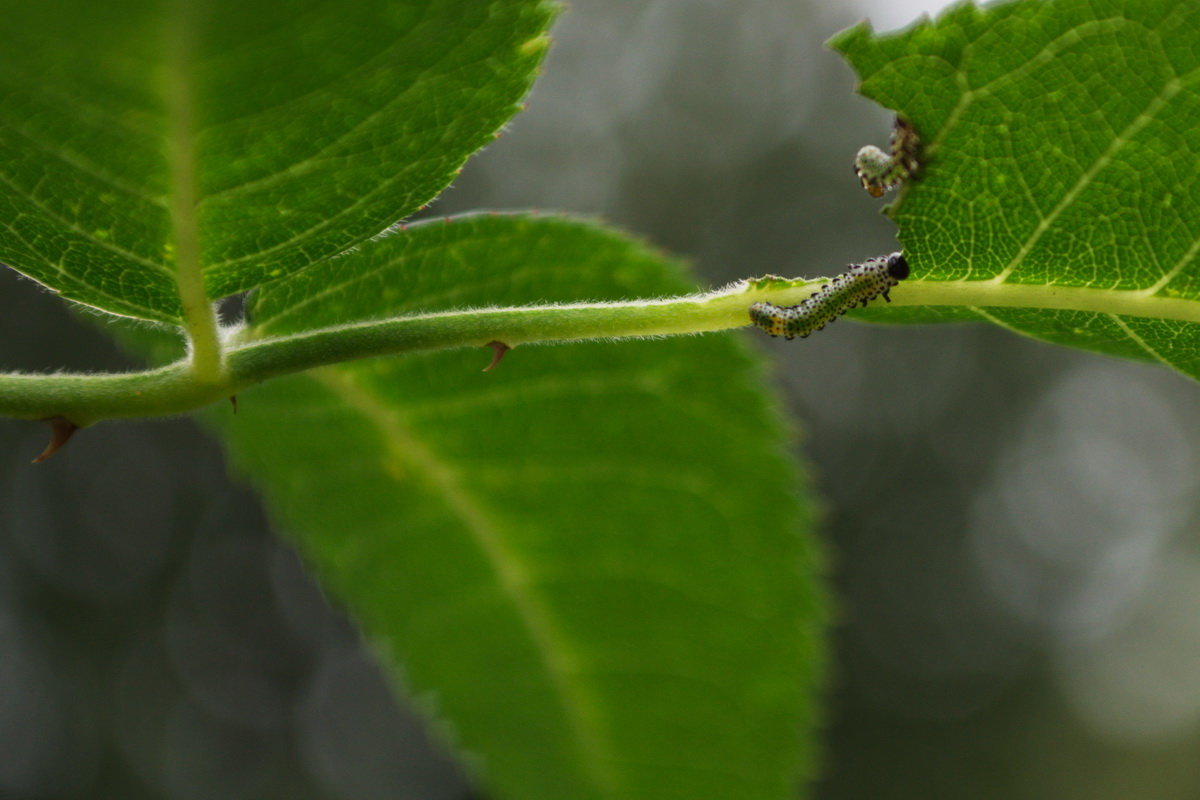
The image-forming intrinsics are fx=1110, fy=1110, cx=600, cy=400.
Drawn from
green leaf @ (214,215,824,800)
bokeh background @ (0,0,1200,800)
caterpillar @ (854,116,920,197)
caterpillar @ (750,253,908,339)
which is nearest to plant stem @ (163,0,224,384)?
green leaf @ (214,215,824,800)

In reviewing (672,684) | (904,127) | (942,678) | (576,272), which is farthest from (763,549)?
(942,678)

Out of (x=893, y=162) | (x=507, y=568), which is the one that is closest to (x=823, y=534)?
(x=507, y=568)

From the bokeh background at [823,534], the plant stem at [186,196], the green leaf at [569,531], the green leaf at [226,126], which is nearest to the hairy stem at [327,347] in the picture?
the plant stem at [186,196]

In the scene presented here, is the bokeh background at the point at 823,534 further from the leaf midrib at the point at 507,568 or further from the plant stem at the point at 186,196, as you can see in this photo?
the plant stem at the point at 186,196

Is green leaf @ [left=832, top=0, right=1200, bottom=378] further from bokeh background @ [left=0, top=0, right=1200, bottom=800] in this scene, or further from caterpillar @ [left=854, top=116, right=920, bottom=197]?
bokeh background @ [left=0, top=0, right=1200, bottom=800]

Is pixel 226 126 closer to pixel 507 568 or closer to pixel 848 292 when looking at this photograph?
pixel 848 292

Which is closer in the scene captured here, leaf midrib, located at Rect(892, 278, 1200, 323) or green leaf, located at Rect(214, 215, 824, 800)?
leaf midrib, located at Rect(892, 278, 1200, 323)
